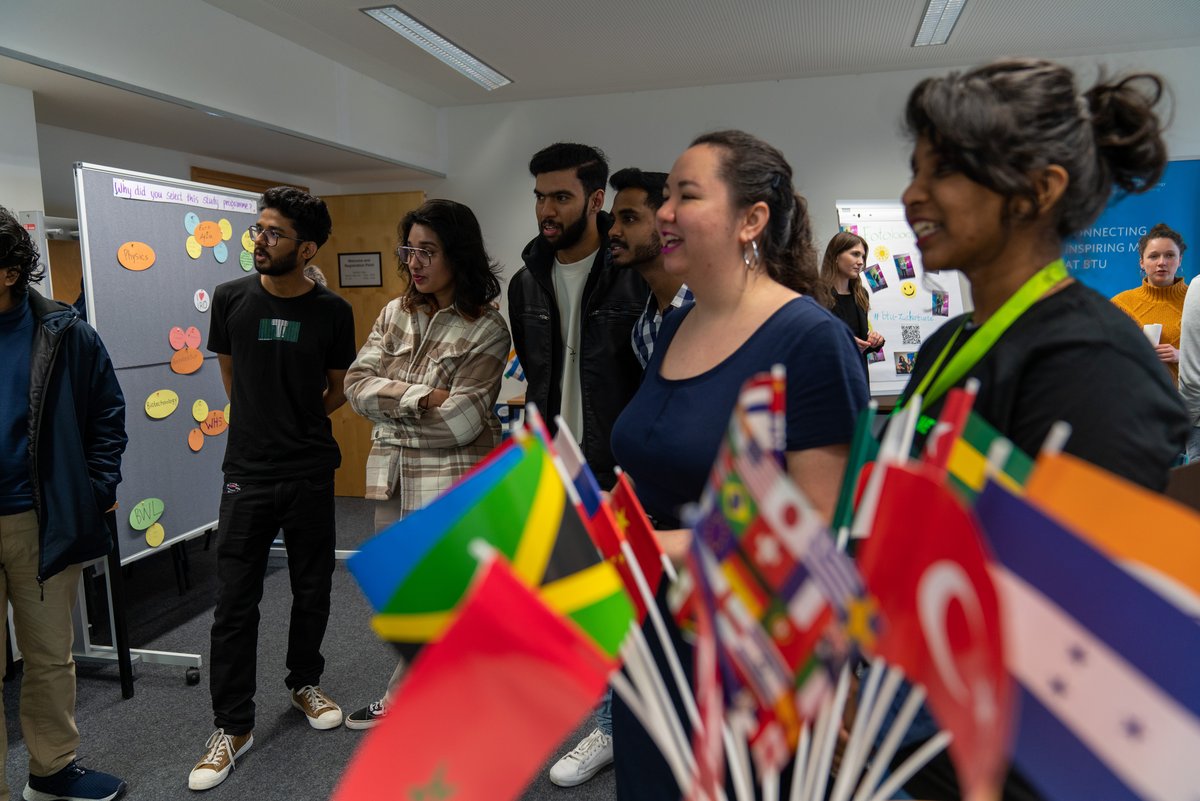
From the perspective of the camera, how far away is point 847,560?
20.4 inches

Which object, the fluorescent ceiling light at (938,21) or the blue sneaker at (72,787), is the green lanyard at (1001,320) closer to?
the blue sneaker at (72,787)

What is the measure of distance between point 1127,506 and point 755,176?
3.01 feet

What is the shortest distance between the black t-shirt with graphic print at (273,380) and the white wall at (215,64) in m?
1.43

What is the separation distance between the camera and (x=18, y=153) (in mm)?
3303

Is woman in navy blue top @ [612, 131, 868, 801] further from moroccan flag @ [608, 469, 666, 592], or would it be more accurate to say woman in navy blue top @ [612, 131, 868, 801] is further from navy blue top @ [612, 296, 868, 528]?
moroccan flag @ [608, 469, 666, 592]

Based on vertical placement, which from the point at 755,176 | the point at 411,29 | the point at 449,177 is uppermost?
the point at 411,29

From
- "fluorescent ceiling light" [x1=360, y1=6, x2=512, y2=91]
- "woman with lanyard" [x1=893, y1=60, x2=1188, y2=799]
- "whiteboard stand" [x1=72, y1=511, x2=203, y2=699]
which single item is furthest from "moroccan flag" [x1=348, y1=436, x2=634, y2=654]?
"fluorescent ceiling light" [x1=360, y1=6, x2=512, y2=91]

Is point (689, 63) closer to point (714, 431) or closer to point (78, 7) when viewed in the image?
point (78, 7)

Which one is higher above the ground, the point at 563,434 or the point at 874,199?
the point at 874,199

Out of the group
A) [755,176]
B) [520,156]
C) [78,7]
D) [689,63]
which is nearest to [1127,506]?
[755,176]

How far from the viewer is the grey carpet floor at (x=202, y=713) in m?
2.36

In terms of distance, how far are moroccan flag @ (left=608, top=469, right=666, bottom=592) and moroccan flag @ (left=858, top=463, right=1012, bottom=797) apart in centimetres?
29

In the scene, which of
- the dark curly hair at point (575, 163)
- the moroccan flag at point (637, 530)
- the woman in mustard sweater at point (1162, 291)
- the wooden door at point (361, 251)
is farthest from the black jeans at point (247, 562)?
the woman in mustard sweater at point (1162, 291)

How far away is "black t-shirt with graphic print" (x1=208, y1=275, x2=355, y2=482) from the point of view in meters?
2.49
